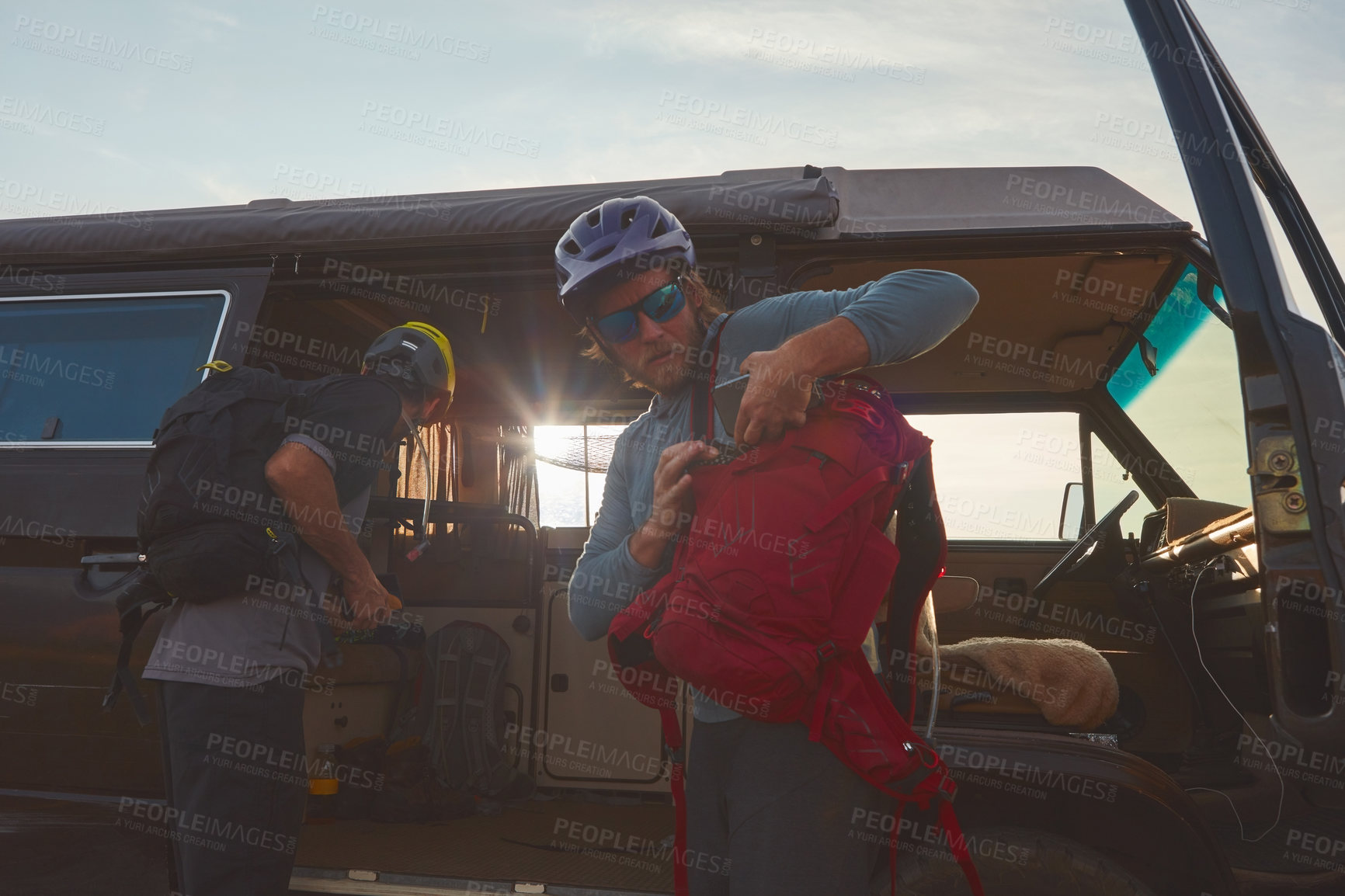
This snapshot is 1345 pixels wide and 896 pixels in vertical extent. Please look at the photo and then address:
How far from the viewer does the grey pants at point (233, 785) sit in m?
1.90

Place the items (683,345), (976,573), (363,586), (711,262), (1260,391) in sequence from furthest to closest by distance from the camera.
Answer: (976,573), (711,262), (363,586), (1260,391), (683,345)

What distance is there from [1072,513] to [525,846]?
2697 mm

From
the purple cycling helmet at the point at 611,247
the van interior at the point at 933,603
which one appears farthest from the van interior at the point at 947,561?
the purple cycling helmet at the point at 611,247

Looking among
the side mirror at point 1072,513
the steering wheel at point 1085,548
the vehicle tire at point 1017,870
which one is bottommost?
the vehicle tire at point 1017,870

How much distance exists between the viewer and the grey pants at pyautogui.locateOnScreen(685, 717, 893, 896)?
1229 mm

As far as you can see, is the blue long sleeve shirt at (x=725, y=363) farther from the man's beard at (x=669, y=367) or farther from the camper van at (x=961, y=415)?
the camper van at (x=961, y=415)

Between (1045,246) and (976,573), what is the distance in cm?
195

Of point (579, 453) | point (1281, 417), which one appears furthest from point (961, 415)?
point (1281, 417)

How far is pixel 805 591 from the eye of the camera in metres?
1.21

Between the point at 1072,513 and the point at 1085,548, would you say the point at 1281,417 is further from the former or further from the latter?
the point at 1072,513

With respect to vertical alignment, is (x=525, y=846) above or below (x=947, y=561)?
below

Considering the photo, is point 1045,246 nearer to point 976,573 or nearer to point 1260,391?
point 1260,391

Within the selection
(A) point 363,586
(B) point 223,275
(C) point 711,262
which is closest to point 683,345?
(C) point 711,262

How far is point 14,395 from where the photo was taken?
283 centimetres
